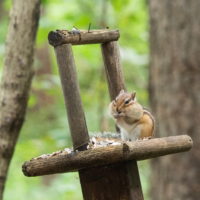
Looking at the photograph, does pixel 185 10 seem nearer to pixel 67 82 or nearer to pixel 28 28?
pixel 28 28

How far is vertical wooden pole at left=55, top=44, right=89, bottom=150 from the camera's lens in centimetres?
293

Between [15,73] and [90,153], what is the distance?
1.28 metres

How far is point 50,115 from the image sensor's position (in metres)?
8.57

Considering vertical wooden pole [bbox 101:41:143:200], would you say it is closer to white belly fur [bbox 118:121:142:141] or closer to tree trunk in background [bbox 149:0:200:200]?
white belly fur [bbox 118:121:142:141]

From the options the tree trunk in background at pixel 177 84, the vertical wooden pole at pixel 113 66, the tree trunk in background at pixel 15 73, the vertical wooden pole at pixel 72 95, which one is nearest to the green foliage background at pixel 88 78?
the tree trunk in background at pixel 177 84

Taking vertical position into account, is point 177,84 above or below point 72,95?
above

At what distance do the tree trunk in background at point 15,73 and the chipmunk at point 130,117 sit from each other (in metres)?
0.85

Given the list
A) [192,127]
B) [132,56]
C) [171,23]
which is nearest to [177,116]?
[192,127]

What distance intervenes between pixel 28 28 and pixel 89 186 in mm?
1247

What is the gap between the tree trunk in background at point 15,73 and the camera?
3928 mm

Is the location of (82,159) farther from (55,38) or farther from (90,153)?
(55,38)

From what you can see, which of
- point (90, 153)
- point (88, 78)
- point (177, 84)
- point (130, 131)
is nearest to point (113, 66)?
point (130, 131)

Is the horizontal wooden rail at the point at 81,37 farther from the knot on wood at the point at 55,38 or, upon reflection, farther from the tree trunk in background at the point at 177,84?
the tree trunk in background at the point at 177,84

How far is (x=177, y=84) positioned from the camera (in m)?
6.38
